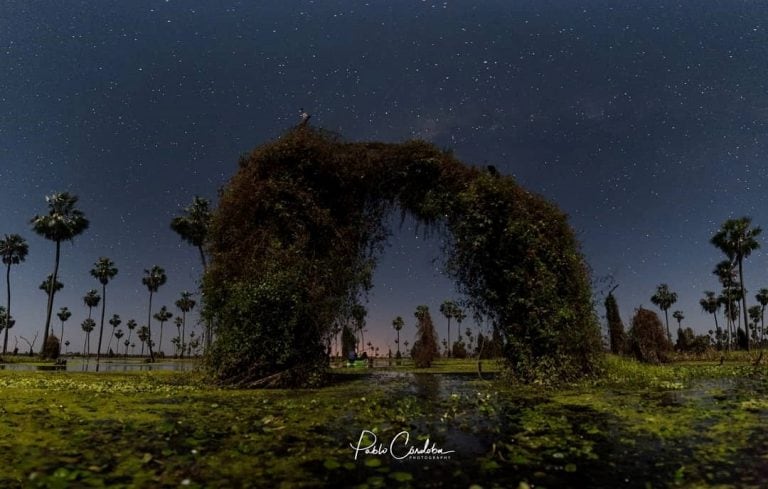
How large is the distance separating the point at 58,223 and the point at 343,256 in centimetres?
5928

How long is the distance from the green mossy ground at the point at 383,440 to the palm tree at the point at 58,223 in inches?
2315

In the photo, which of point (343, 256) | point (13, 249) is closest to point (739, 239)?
point (343, 256)

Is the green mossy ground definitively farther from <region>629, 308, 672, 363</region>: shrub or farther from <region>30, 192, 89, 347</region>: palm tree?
<region>30, 192, 89, 347</region>: palm tree

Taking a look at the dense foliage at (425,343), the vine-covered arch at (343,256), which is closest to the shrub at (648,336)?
the dense foliage at (425,343)

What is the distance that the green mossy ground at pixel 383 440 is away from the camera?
4.13 meters

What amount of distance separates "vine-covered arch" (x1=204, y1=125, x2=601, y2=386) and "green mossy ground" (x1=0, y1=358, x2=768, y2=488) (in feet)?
12.3

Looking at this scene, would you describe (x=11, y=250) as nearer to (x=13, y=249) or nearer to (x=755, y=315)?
(x=13, y=249)

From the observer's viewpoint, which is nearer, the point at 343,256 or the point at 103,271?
the point at 343,256

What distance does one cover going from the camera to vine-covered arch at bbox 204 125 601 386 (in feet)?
44.5

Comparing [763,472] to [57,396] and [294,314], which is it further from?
[57,396]

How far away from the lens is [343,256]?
52.0 ft

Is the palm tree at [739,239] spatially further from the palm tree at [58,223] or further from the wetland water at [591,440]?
the palm tree at [58,223]

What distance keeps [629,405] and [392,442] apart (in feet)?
18.9

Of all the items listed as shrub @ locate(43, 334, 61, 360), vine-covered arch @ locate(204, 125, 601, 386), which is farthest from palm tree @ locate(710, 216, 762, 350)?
shrub @ locate(43, 334, 61, 360)
